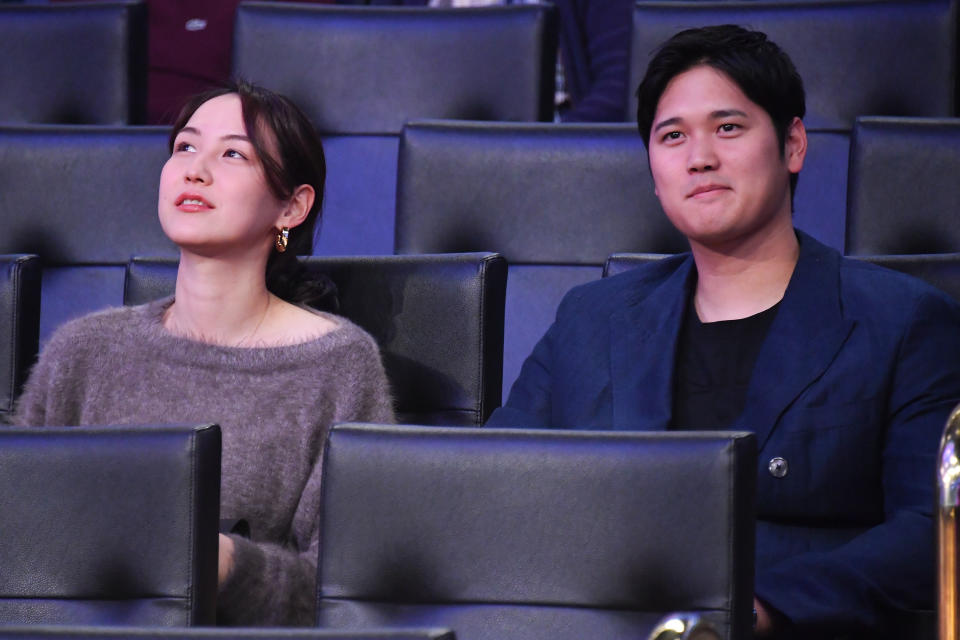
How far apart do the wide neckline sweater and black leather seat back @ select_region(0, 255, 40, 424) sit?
0.02m

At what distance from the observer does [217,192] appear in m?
0.81

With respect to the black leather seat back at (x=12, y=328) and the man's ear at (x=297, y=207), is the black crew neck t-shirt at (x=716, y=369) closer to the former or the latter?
the man's ear at (x=297, y=207)

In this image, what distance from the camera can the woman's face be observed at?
31.5 inches

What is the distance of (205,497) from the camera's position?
1.67ft

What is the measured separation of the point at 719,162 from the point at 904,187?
0.80 feet

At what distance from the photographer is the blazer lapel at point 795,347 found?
2.26ft

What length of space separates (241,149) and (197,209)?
0.05 metres

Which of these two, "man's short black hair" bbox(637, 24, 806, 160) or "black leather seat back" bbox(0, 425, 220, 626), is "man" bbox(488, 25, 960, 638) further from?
"black leather seat back" bbox(0, 425, 220, 626)

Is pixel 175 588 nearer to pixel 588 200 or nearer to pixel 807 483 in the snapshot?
pixel 807 483

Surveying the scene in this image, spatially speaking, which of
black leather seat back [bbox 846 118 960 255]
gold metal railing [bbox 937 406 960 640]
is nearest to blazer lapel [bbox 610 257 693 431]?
black leather seat back [bbox 846 118 960 255]

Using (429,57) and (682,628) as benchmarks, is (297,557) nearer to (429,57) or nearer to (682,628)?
(682,628)

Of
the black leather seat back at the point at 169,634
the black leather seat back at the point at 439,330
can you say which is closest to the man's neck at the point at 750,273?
the black leather seat back at the point at 439,330

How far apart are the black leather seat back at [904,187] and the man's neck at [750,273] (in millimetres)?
195

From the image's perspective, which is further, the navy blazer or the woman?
the woman
